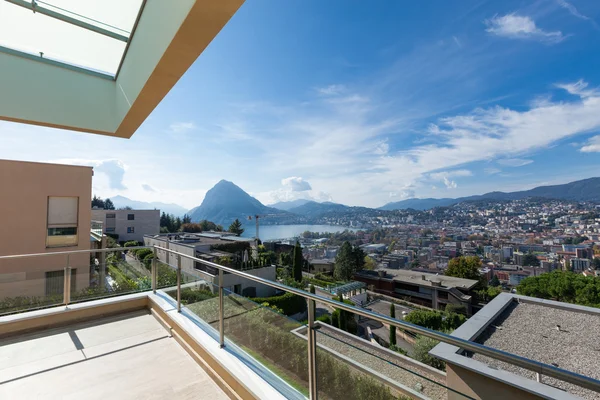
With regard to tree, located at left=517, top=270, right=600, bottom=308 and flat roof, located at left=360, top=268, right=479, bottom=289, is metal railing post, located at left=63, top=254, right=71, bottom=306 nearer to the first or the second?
tree, located at left=517, top=270, right=600, bottom=308

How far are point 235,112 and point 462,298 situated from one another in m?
29.8

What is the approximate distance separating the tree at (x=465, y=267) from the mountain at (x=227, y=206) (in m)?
56.0

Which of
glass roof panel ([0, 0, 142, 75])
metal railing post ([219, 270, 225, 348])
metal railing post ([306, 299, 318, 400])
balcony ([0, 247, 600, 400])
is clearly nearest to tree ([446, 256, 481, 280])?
balcony ([0, 247, 600, 400])

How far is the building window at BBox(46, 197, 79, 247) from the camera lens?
923 centimetres

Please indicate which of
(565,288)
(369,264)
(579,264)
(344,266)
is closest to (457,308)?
(565,288)

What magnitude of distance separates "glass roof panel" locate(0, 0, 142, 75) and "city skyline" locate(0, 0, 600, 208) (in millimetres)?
830

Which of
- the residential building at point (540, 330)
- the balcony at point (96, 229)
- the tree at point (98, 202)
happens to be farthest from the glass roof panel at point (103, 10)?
the tree at point (98, 202)

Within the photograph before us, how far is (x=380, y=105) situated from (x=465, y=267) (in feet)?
86.9

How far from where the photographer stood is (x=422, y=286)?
3338 cm

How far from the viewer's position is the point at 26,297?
11.9ft

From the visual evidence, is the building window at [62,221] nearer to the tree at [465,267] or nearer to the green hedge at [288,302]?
the green hedge at [288,302]

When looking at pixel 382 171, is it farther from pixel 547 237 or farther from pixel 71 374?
pixel 71 374

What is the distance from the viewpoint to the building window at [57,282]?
3.74 metres

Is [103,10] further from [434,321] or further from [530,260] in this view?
[530,260]
